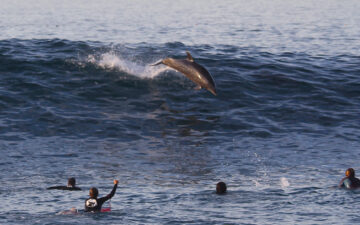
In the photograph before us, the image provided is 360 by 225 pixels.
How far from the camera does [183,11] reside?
6900 centimetres

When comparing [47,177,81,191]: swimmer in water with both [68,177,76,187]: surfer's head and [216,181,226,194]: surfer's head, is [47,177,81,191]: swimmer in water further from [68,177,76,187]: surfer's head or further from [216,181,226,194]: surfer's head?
[216,181,226,194]: surfer's head

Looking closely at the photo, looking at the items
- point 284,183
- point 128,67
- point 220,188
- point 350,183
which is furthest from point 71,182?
point 128,67

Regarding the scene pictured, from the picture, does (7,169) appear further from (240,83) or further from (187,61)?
(240,83)

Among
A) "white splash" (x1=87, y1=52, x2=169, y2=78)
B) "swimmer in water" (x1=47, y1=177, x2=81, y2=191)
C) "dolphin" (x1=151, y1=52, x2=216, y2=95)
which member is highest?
"white splash" (x1=87, y1=52, x2=169, y2=78)

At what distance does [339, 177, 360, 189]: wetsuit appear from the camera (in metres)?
18.1

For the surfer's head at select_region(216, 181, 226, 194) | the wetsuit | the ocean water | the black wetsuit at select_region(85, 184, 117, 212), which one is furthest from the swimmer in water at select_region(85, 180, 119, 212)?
the wetsuit

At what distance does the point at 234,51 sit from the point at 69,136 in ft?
57.6

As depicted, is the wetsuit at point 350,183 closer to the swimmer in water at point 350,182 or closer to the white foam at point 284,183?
the swimmer in water at point 350,182

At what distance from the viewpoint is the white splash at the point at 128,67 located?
→ 33219mm

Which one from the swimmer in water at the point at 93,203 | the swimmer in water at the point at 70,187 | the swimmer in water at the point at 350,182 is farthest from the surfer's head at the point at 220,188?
the swimmer in water at the point at 70,187

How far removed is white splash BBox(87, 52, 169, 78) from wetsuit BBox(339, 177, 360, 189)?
54.3ft

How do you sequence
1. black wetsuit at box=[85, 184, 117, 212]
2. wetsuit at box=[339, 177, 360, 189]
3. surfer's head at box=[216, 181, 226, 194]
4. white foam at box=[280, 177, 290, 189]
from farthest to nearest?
white foam at box=[280, 177, 290, 189]
wetsuit at box=[339, 177, 360, 189]
surfer's head at box=[216, 181, 226, 194]
black wetsuit at box=[85, 184, 117, 212]

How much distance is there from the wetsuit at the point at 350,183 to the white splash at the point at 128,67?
16.6 meters

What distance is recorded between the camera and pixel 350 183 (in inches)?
715
